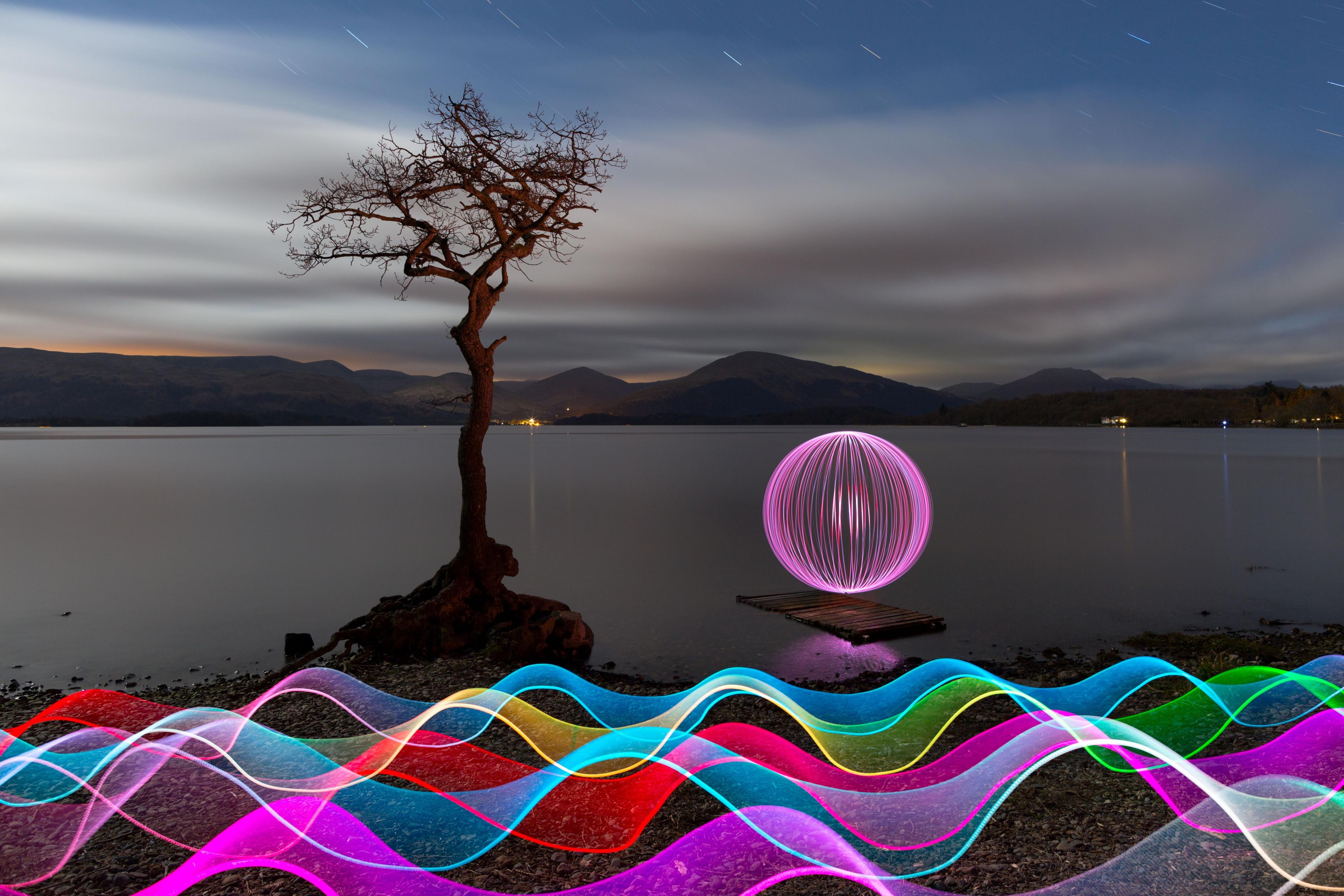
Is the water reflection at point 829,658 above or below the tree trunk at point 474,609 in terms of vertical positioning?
below

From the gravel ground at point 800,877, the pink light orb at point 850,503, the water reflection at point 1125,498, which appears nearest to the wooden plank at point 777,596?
the pink light orb at point 850,503

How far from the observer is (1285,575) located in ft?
63.4

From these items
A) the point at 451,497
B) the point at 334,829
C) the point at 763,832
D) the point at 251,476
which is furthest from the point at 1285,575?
the point at 251,476

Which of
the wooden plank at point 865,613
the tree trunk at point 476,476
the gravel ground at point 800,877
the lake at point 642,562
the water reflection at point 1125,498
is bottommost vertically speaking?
the water reflection at point 1125,498

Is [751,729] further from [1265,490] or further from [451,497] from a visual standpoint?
[1265,490]

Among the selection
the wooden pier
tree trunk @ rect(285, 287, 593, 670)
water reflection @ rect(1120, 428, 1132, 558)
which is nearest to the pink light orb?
the wooden pier

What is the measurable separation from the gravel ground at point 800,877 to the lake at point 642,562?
3.85 metres

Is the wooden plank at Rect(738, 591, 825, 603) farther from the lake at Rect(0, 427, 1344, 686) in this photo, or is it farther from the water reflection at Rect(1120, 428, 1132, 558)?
the water reflection at Rect(1120, 428, 1132, 558)

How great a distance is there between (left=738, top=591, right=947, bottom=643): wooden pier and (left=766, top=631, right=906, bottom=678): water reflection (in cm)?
18

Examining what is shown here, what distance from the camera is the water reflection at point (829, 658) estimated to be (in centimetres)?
1095

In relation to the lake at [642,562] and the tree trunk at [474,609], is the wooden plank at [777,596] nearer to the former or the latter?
the lake at [642,562]

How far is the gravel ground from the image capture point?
4551 mm

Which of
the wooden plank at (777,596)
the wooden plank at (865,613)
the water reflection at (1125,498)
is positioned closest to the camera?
the wooden plank at (865,613)

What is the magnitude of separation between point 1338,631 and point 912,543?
21.7ft
